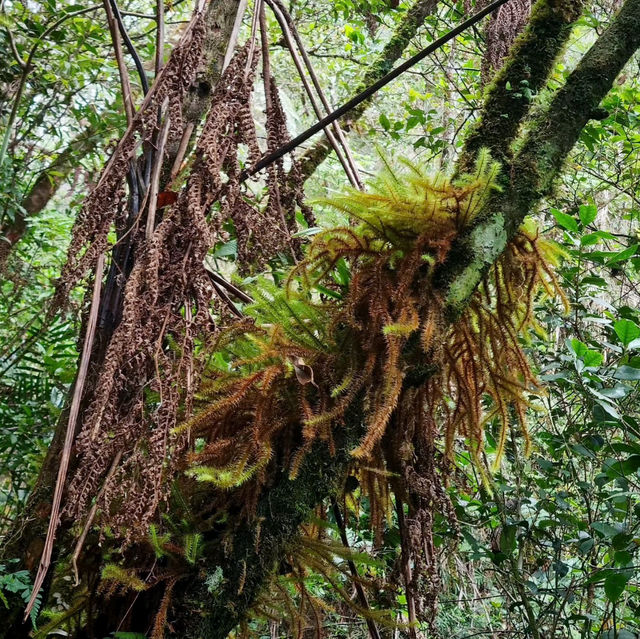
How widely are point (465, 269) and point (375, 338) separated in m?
0.27

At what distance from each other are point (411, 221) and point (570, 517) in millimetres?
1474

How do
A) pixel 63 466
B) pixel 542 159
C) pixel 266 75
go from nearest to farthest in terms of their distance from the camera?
pixel 63 466 < pixel 542 159 < pixel 266 75

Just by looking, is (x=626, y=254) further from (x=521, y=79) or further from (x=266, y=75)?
(x=266, y=75)

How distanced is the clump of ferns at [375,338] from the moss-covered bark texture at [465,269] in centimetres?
5

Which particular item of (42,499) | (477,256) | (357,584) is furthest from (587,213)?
(42,499)

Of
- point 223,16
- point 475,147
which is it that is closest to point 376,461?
point 475,147

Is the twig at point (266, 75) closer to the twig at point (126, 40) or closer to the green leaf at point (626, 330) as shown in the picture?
the twig at point (126, 40)

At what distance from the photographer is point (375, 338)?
4.11 ft

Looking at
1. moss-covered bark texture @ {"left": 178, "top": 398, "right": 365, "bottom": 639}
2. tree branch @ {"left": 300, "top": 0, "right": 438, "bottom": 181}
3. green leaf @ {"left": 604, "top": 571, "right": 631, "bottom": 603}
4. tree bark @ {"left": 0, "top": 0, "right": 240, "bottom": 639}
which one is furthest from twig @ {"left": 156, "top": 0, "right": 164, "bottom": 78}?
green leaf @ {"left": 604, "top": 571, "right": 631, "bottom": 603}

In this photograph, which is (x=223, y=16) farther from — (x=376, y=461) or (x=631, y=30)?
(x=376, y=461)

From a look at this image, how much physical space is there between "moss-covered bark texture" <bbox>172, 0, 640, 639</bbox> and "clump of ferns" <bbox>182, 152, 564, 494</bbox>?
0.05m

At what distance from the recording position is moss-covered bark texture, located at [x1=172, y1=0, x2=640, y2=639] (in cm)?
122

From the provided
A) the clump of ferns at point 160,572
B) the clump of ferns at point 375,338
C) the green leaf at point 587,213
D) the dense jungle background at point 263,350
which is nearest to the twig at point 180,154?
the dense jungle background at point 263,350

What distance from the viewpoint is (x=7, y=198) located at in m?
3.20
